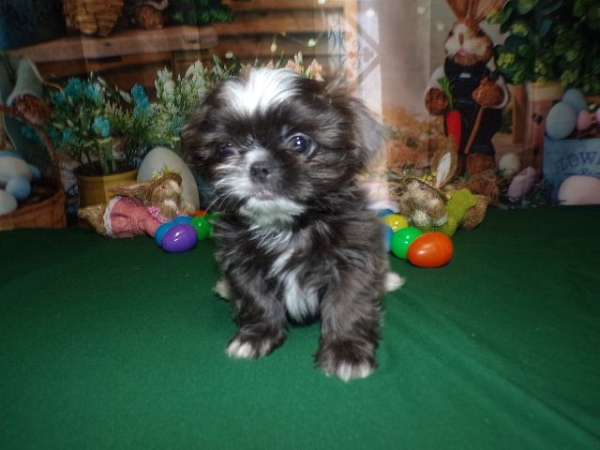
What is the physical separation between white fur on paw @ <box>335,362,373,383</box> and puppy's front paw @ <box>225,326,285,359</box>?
372mm

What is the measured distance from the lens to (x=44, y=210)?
14.6 ft

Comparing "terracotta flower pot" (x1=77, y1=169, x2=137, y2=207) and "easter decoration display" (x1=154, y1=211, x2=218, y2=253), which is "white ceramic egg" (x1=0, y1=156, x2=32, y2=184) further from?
"easter decoration display" (x1=154, y1=211, x2=218, y2=253)

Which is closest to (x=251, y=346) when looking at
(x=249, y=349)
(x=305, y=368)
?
(x=249, y=349)

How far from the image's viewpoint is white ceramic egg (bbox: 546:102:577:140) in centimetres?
431

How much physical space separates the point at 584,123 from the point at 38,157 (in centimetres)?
503

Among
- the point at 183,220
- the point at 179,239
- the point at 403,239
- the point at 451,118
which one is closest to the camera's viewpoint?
the point at 403,239

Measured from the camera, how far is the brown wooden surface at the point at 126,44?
4.17 metres

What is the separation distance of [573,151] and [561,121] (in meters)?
0.31

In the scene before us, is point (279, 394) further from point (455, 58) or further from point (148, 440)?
point (455, 58)

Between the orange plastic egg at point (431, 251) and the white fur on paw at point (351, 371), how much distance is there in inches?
50.9

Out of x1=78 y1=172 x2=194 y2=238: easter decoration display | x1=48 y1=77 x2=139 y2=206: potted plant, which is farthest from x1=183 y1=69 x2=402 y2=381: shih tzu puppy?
x1=48 y1=77 x2=139 y2=206: potted plant

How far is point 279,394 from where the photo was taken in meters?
1.95

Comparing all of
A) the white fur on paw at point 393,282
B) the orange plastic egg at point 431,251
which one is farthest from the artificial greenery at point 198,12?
the white fur on paw at point 393,282

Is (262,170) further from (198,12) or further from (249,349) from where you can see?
(198,12)
